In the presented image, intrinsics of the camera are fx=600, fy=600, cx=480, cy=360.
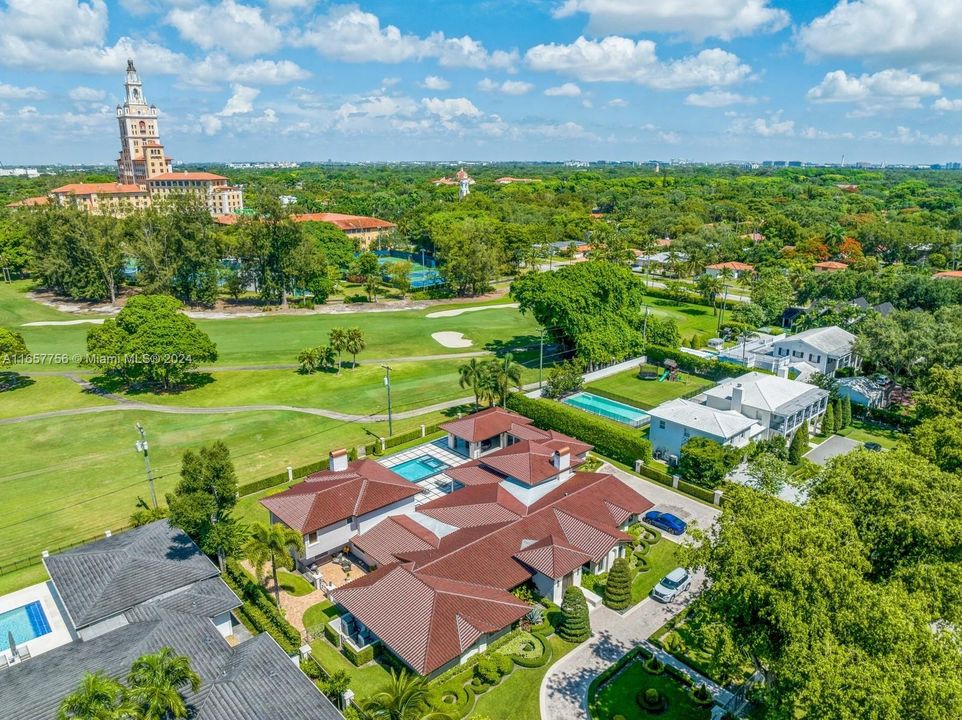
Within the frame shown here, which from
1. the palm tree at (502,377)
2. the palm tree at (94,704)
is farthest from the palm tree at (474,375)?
the palm tree at (94,704)

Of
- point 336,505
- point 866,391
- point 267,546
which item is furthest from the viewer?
point 866,391

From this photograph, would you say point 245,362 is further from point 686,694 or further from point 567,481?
point 686,694

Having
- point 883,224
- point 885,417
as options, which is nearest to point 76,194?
point 885,417

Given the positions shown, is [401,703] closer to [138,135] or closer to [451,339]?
[451,339]

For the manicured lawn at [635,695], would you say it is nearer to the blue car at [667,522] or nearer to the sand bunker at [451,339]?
the blue car at [667,522]

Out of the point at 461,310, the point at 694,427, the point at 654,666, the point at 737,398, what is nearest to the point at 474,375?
the point at 694,427

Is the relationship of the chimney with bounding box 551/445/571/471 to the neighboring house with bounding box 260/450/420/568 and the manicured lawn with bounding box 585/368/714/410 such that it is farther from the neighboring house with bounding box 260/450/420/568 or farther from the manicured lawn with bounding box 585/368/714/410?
the manicured lawn with bounding box 585/368/714/410
